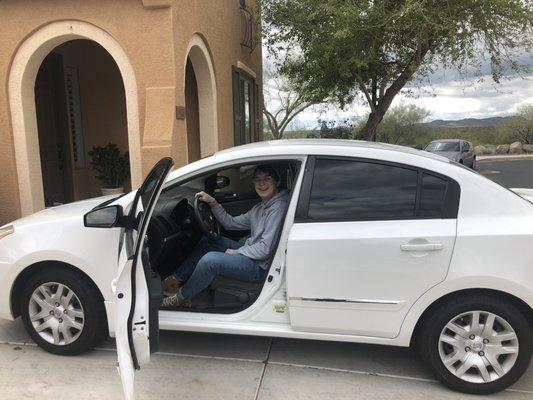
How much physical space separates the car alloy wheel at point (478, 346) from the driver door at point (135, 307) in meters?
1.80

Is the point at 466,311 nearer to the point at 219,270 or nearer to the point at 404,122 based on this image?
the point at 219,270

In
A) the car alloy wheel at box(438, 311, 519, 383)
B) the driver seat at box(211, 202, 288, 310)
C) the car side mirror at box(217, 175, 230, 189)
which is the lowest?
the car alloy wheel at box(438, 311, 519, 383)

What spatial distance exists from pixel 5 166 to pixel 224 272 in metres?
5.30

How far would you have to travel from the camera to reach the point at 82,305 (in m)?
3.35

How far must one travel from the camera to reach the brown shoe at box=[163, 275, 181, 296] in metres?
3.75

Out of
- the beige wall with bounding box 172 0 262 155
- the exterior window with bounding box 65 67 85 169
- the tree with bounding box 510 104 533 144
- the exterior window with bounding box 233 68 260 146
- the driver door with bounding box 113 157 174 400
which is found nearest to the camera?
the driver door with bounding box 113 157 174 400

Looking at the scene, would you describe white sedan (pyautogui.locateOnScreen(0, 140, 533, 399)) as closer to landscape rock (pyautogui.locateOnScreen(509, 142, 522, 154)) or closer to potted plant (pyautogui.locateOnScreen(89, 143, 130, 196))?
potted plant (pyautogui.locateOnScreen(89, 143, 130, 196))

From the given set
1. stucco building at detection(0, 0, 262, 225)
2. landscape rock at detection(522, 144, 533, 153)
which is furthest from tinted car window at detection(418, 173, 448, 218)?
landscape rock at detection(522, 144, 533, 153)

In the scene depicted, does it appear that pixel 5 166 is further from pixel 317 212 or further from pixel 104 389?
pixel 317 212

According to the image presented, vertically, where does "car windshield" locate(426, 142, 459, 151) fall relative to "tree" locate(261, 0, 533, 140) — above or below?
below

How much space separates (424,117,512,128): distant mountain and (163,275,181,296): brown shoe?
45.6 m

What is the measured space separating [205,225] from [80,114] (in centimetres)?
715

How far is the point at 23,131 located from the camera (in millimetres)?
7180

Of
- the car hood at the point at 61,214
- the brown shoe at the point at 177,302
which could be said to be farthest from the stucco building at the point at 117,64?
the brown shoe at the point at 177,302
